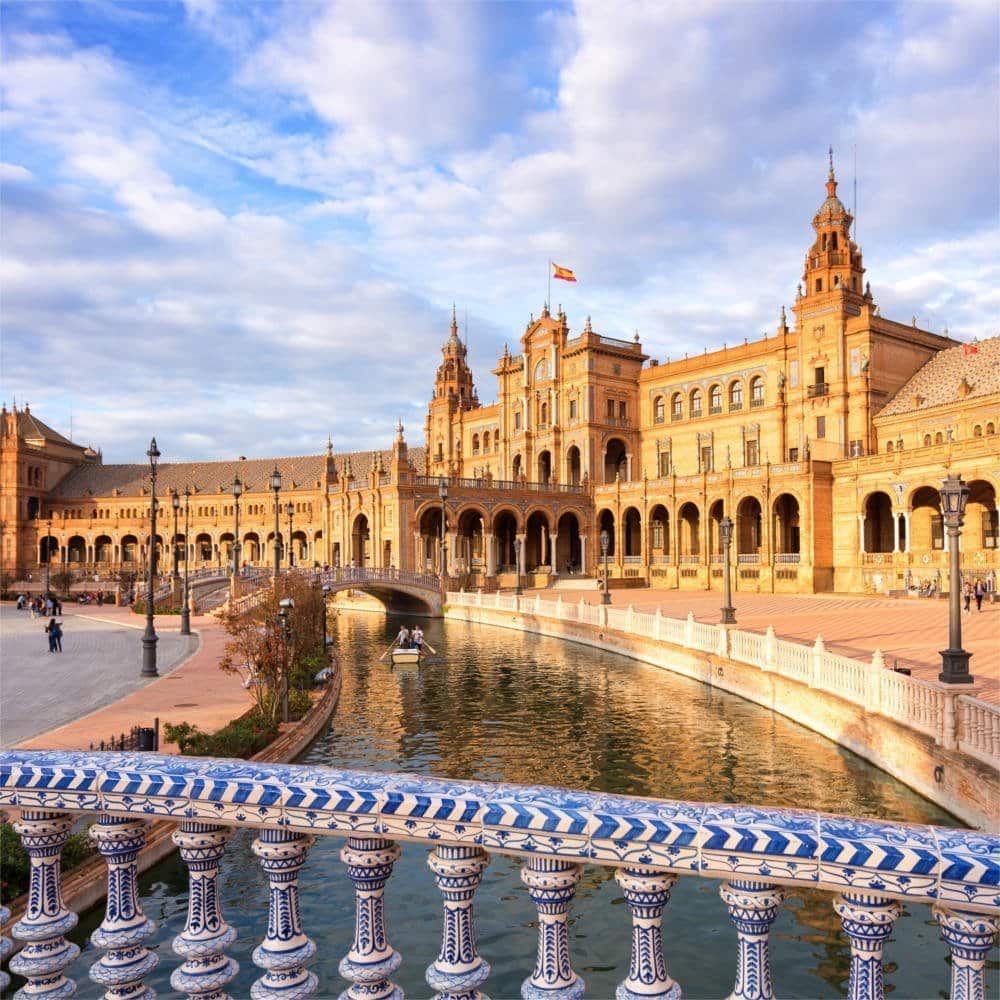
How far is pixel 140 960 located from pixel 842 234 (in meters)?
61.9

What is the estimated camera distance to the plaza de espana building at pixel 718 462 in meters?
48.5

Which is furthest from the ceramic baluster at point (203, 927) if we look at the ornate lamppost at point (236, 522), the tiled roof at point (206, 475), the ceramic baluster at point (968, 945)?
the tiled roof at point (206, 475)

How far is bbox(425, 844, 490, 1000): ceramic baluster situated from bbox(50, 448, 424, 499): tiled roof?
95.6 metres

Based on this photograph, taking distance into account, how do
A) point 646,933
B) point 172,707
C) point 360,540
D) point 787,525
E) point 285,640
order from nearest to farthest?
1. point 646,933
2. point 172,707
3. point 285,640
4. point 787,525
5. point 360,540

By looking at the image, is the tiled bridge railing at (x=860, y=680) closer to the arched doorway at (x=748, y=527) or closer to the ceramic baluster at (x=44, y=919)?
the ceramic baluster at (x=44, y=919)

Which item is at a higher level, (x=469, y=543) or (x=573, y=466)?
(x=573, y=466)

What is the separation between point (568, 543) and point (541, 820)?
228 ft

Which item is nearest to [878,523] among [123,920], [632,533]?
[632,533]

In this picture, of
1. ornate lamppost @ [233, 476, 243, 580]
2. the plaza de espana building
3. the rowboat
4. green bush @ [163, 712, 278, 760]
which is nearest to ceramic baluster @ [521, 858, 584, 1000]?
green bush @ [163, 712, 278, 760]

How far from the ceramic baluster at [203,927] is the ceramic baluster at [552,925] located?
117cm

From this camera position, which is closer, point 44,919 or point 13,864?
point 44,919

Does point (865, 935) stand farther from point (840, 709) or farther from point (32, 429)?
point (32, 429)

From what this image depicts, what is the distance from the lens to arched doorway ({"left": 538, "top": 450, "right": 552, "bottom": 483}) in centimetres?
7369

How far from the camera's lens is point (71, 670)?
24469 mm
